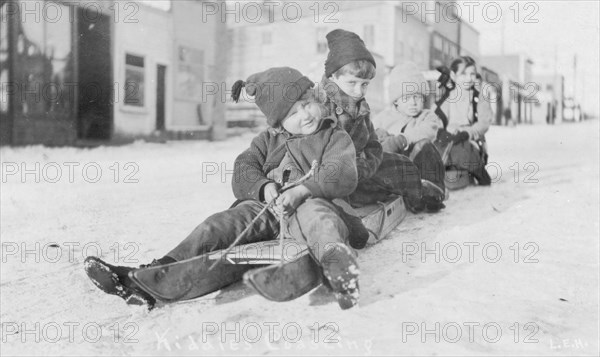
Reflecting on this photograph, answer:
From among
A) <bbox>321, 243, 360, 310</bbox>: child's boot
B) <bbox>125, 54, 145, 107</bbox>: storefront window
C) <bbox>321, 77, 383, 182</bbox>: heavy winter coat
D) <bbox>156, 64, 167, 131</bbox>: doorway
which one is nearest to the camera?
<bbox>321, 243, 360, 310</bbox>: child's boot

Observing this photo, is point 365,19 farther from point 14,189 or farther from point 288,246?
point 288,246

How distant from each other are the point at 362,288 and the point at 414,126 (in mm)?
2370

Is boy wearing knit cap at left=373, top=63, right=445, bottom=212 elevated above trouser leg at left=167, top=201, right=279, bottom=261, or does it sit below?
above

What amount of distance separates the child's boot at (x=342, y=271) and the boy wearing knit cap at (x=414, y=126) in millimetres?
2246

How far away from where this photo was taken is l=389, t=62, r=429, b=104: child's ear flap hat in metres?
4.25

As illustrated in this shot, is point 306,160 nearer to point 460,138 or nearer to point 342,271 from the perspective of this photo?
point 342,271

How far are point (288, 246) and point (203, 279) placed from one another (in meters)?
0.37

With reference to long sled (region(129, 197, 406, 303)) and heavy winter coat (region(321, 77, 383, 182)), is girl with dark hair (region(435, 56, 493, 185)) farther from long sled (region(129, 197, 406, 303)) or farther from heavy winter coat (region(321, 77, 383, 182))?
long sled (region(129, 197, 406, 303))

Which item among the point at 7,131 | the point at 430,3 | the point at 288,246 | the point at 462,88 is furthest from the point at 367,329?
the point at 430,3

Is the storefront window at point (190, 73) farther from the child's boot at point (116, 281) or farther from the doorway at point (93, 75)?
the child's boot at point (116, 281)

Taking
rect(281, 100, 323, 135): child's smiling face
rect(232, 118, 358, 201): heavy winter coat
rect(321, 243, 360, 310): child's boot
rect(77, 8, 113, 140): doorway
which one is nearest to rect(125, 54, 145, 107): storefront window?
rect(77, 8, 113, 140): doorway

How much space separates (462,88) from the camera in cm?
538

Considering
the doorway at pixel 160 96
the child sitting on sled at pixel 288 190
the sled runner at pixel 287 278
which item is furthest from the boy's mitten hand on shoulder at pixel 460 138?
the doorway at pixel 160 96

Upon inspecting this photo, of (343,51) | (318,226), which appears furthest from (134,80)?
(318,226)
